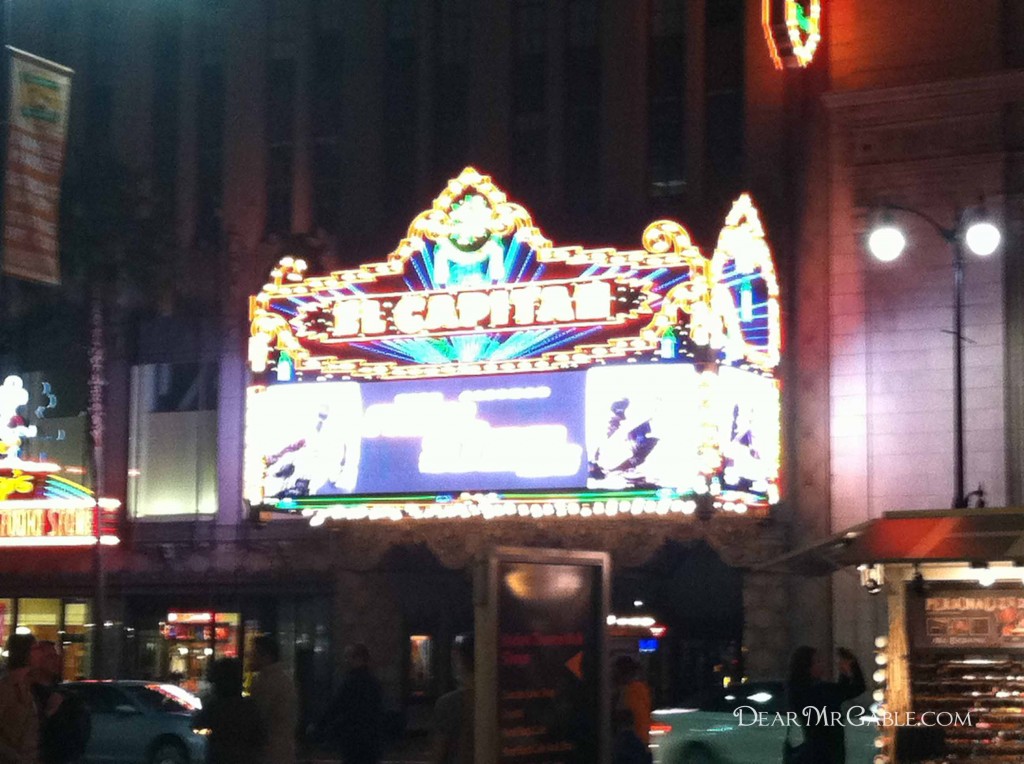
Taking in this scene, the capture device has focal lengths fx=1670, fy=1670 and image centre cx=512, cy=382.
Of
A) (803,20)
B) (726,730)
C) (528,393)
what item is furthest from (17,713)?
(803,20)

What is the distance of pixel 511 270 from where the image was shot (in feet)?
92.7

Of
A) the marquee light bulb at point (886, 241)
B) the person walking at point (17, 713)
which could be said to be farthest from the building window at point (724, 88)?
the person walking at point (17, 713)

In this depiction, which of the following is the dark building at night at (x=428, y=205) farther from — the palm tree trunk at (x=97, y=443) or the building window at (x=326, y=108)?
the palm tree trunk at (x=97, y=443)

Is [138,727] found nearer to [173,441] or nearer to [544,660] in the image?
[173,441]

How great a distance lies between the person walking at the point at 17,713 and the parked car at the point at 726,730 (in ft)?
38.9

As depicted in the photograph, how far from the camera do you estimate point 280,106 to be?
1395 inches

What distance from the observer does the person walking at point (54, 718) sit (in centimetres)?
1242

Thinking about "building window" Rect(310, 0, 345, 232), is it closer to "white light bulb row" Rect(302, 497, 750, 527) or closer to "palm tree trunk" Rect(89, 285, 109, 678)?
"palm tree trunk" Rect(89, 285, 109, 678)

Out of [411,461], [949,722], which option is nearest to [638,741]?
[949,722]

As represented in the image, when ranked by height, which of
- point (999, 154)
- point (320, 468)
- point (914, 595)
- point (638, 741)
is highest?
point (999, 154)

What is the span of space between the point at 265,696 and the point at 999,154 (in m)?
19.5

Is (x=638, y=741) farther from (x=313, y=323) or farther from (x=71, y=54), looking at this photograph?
(x=71, y=54)

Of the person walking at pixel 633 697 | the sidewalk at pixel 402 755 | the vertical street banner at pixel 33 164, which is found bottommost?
the sidewalk at pixel 402 755

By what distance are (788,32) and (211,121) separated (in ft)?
49.2
